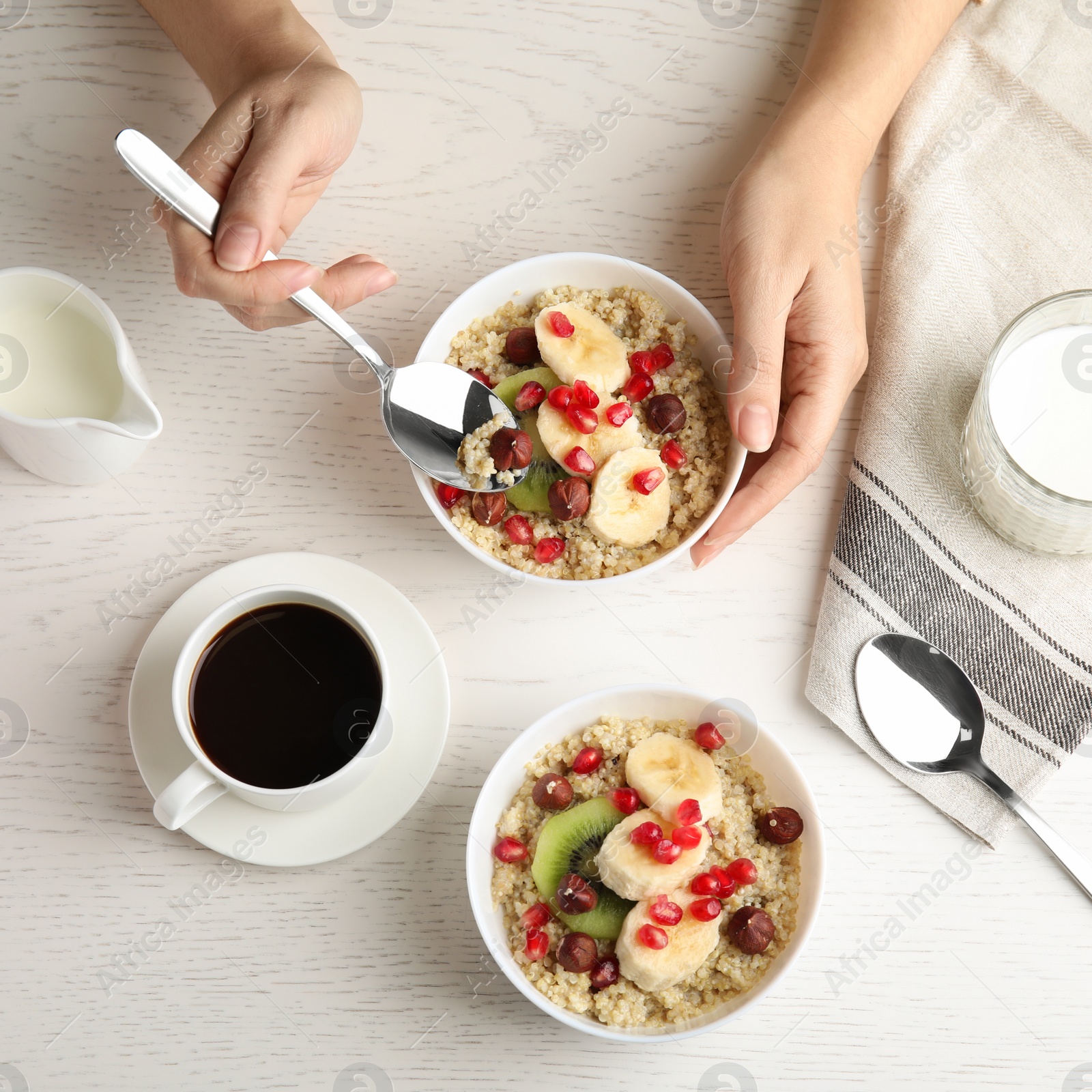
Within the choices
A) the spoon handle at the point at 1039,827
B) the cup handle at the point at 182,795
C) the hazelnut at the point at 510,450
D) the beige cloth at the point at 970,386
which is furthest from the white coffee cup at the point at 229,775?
the spoon handle at the point at 1039,827

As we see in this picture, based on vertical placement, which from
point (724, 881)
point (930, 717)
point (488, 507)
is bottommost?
point (724, 881)

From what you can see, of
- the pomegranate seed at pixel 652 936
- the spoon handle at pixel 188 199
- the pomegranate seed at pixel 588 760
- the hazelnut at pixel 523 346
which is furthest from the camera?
the hazelnut at pixel 523 346

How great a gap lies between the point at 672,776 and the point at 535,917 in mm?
252

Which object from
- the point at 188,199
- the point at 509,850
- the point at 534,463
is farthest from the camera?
the point at 534,463

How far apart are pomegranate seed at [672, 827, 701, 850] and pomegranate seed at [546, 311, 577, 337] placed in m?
0.68

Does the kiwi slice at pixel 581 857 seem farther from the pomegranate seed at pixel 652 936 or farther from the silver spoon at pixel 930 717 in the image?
the silver spoon at pixel 930 717

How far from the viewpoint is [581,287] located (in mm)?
1351

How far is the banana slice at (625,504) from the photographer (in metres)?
1.22

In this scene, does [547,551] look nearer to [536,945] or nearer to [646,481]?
[646,481]

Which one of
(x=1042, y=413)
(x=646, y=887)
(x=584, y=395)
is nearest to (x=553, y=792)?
(x=646, y=887)

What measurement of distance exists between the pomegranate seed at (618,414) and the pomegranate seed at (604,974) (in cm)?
71

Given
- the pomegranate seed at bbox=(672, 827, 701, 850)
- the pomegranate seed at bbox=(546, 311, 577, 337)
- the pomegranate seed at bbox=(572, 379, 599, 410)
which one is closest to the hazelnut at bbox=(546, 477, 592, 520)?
the pomegranate seed at bbox=(572, 379, 599, 410)

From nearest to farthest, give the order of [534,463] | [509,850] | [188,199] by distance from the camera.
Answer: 1. [188,199]
2. [509,850]
3. [534,463]

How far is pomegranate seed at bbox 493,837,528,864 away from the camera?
1189mm
